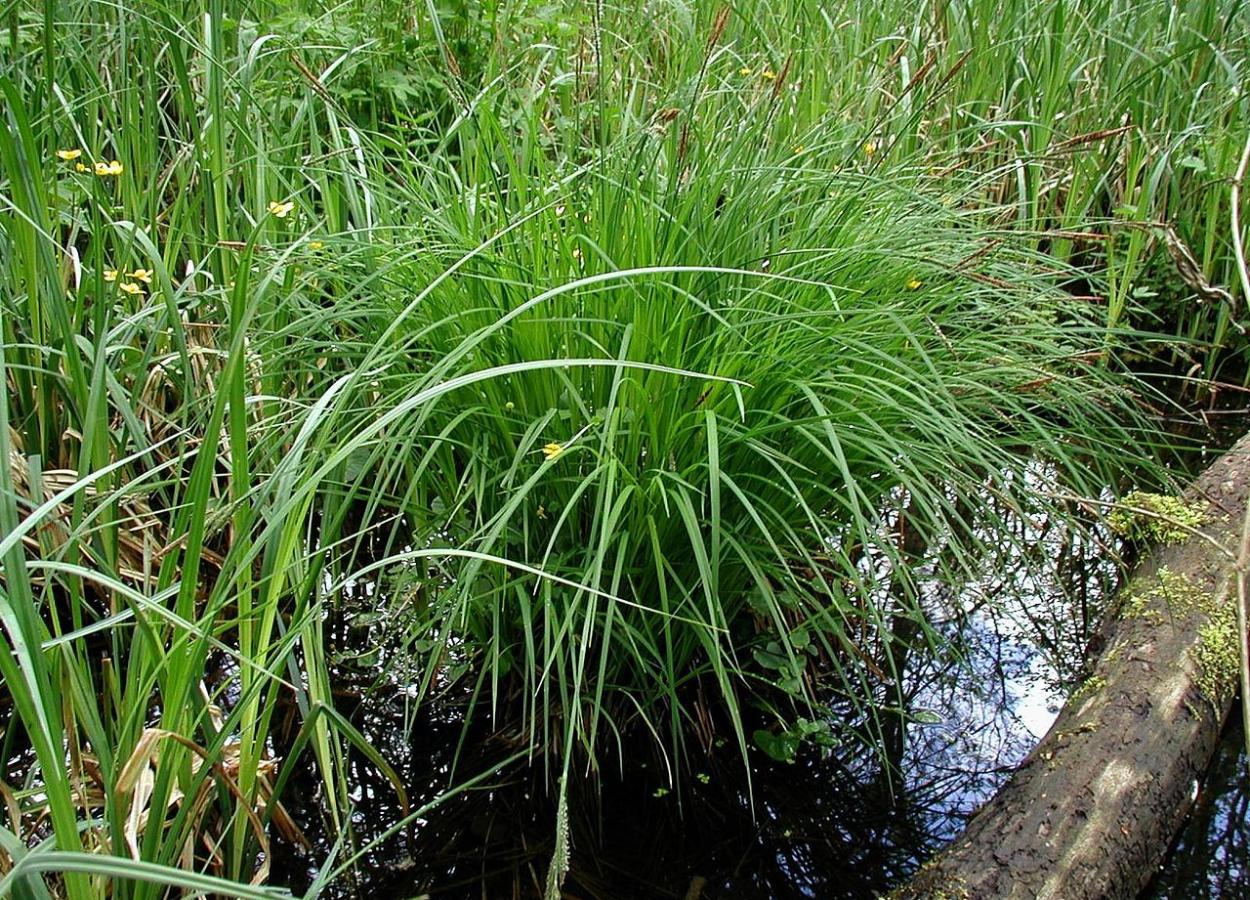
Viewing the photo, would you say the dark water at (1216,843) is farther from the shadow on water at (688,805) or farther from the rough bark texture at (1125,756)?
the shadow on water at (688,805)

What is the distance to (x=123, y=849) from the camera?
4.29 ft

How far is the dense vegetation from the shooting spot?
1.52 meters

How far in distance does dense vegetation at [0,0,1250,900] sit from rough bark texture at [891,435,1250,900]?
25 centimetres

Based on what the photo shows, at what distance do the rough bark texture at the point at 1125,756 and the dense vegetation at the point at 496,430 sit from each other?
250mm

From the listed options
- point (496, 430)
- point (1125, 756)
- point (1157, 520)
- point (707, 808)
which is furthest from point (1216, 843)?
point (496, 430)

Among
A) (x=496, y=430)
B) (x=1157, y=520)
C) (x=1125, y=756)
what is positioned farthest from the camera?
(x=1157, y=520)

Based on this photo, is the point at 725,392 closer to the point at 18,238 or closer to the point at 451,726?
the point at 451,726

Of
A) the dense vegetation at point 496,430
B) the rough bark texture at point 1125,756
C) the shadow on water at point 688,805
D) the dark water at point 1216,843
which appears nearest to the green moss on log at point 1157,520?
the rough bark texture at point 1125,756

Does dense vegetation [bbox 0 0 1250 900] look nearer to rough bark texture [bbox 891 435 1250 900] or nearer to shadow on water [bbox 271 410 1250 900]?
shadow on water [bbox 271 410 1250 900]

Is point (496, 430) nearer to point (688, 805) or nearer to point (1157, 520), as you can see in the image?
point (688, 805)

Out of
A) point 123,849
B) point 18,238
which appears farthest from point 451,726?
point 18,238

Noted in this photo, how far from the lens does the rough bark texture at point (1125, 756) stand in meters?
1.64

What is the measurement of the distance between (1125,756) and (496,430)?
116cm

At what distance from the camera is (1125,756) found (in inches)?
72.7
